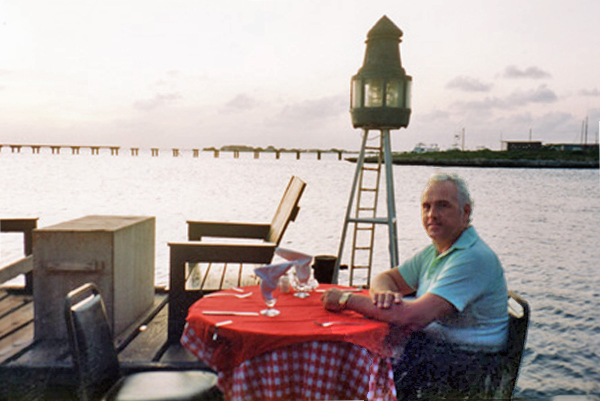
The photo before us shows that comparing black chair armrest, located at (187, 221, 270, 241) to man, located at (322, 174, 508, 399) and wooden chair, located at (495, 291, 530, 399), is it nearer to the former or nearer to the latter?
man, located at (322, 174, 508, 399)

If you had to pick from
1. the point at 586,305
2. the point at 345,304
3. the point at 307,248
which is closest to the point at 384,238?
the point at 307,248

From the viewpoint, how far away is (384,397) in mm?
2482

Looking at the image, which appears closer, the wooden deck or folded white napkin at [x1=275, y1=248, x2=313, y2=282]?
folded white napkin at [x1=275, y1=248, x2=313, y2=282]

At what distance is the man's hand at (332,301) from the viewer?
2.72 metres

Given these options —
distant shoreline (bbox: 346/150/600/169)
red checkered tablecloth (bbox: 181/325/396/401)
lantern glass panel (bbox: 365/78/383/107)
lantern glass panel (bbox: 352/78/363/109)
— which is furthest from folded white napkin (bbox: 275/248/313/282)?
distant shoreline (bbox: 346/150/600/169)

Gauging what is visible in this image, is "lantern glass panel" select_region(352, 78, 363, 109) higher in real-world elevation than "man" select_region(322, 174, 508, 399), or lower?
higher

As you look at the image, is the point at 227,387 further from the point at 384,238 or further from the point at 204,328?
the point at 384,238

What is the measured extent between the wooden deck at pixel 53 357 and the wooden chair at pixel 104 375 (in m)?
0.87

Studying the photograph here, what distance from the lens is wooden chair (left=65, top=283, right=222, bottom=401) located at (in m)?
2.42

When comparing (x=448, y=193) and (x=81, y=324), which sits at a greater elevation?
(x=448, y=193)

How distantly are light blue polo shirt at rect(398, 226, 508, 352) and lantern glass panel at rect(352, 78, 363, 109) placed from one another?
463 cm

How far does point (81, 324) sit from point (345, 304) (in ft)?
3.90

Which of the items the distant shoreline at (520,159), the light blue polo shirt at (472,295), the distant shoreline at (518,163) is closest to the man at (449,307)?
the light blue polo shirt at (472,295)

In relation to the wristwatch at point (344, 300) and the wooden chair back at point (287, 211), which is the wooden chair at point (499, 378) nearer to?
the wristwatch at point (344, 300)
